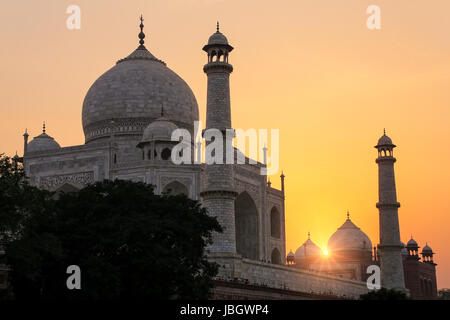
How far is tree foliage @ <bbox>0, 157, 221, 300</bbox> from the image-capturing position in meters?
26.3

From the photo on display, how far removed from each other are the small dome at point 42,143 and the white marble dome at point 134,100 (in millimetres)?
2159

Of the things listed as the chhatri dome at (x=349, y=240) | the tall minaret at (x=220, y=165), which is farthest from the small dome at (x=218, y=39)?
the chhatri dome at (x=349, y=240)

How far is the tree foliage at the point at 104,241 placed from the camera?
26.3 m

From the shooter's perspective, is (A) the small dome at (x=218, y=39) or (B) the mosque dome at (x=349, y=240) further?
(B) the mosque dome at (x=349, y=240)

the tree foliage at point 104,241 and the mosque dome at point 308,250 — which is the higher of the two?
the mosque dome at point 308,250

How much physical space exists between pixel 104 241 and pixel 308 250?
47.8 metres

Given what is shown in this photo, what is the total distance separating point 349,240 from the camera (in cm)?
7144

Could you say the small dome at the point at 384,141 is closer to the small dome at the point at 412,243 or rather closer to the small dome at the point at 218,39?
the small dome at the point at 218,39

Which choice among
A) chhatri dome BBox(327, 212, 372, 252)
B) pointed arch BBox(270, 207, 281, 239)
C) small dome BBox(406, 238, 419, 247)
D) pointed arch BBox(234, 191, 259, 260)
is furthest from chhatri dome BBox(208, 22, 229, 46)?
small dome BBox(406, 238, 419, 247)

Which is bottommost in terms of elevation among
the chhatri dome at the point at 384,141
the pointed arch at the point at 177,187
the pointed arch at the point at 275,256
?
the pointed arch at the point at 275,256

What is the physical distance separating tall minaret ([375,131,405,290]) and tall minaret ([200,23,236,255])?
1697 centimetres

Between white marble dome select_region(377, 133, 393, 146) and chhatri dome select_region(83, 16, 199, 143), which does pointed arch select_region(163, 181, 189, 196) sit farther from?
white marble dome select_region(377, 133, 393, 146)

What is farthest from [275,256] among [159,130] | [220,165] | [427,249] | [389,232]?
[427,249]

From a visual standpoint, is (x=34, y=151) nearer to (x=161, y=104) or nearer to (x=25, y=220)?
(x=161, y=104)
